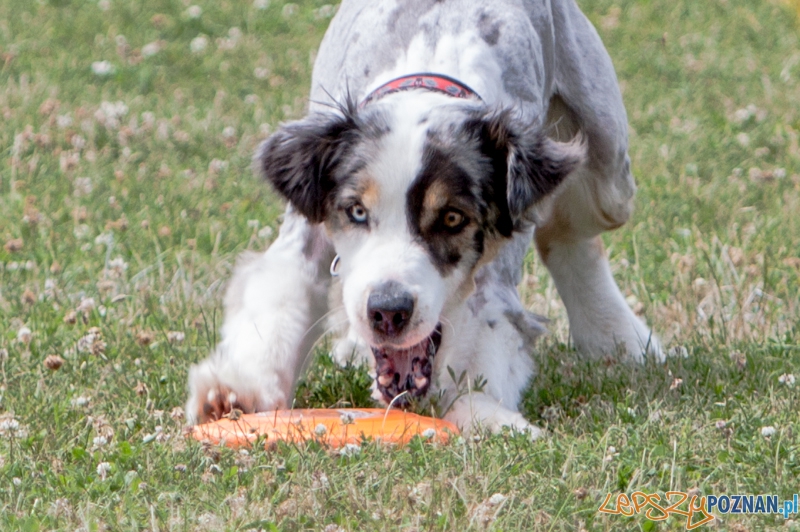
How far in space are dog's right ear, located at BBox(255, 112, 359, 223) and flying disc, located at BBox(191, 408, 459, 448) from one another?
768 mm

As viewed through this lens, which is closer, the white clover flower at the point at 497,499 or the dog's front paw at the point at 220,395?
the white clover flower at the point at 497,499

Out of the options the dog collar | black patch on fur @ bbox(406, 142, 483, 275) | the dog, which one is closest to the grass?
the dog

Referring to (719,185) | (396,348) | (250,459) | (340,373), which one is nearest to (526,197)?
(396,348)

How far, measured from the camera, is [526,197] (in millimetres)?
4199

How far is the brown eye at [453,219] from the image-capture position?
4.09 m

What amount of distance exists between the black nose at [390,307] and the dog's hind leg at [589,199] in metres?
1.54

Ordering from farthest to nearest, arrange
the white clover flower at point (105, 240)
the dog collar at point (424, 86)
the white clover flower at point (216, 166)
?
the white clover flower at point (216, 166)
the white clover flower at point (105, 240)
the dog collar at point (424, 86)

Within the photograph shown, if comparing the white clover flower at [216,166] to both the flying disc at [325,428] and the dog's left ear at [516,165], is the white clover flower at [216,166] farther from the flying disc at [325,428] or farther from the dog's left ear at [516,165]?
the flying disc at [325,428]

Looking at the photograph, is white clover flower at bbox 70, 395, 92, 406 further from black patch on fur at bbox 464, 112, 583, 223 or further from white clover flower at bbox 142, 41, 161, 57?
white clover flower at bbox 142, 41, 161, 57

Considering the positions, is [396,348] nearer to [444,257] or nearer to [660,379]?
[444,257]

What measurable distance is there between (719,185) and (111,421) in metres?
4.36

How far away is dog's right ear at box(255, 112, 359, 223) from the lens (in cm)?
430

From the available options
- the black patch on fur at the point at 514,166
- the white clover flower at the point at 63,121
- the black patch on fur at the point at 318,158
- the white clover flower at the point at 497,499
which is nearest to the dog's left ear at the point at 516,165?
the black patch on fur at the point at 514,166

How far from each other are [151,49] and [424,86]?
601 cm
